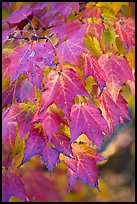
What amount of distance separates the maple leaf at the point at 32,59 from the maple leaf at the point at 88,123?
141 millimetres

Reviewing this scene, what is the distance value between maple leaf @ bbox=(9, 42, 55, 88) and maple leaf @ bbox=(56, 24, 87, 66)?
0.09 feet

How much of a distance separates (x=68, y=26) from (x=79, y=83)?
0.23 meters

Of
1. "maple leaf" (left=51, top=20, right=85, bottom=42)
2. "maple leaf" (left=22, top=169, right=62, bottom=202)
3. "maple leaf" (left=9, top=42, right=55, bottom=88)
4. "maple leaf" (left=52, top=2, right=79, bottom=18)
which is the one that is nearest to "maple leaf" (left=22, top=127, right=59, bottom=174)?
"maple leaf" (left=9, top=42, right=55, bottom=88)

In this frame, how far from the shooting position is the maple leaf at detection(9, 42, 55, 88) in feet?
3.67

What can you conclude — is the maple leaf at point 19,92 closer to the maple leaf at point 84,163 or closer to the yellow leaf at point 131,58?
the maple leaf at point 84,163

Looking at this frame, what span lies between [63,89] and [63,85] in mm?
13

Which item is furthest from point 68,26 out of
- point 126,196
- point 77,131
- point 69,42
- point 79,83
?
point 126,196

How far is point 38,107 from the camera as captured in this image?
120 cm

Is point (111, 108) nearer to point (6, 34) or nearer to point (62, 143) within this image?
point (62, 143)

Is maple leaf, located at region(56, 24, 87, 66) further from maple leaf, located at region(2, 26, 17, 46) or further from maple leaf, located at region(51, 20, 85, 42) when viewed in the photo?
maple leaf, located at region(2, 26, 17, 46)

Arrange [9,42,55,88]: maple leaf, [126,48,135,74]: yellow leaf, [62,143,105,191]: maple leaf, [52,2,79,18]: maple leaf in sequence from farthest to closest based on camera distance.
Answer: [126,48,135,74]: yellow leaf, [52,2,79,18]: maple leaf, [62,143,105,191]: maple leaf, [9,42,55,88]: maple leaf

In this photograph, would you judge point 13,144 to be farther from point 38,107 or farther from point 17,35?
point 17,35

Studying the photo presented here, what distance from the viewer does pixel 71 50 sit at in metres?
1.17

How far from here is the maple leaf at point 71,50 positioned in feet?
3.80
